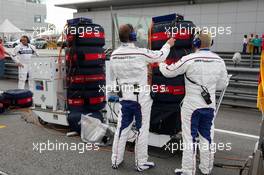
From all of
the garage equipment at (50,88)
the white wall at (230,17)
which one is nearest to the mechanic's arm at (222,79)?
the garage equipment at (50,88)

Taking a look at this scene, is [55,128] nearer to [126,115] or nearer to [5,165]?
[5,165]

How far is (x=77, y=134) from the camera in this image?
586 cm

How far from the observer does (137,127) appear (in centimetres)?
436

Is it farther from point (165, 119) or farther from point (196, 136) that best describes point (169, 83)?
point (196, 136)

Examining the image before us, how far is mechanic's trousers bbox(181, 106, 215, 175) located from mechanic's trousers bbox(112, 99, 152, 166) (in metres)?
0.55

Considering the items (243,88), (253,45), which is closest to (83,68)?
(243,88)

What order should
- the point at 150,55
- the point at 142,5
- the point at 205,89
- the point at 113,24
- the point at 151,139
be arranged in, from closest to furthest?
the point at 205,89 < the point at 150,55 < the point at 151,139 < the point at 113,24 < the point at 142,5

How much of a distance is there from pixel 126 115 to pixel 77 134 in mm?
1817

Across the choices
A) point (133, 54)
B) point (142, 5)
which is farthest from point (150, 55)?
point (142, 5)

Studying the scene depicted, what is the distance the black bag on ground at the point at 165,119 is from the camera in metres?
4.57

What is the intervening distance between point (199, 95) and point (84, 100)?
8.86 feet

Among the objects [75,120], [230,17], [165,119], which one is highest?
[230,17]

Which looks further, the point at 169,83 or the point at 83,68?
the point at 83,68

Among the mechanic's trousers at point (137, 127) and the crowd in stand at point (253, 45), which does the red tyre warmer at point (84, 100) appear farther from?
the crowd in stand at point (253, 45)
